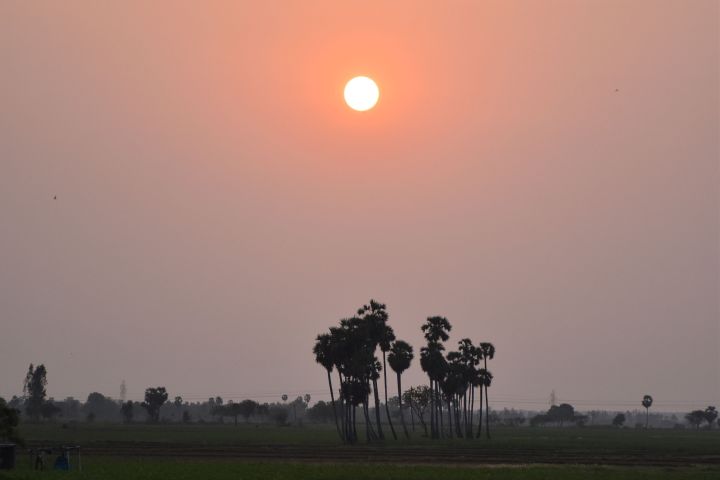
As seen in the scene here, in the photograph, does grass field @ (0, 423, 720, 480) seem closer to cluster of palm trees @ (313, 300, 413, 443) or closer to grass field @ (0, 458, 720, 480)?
grass field @ (0, 458, 720, 480)

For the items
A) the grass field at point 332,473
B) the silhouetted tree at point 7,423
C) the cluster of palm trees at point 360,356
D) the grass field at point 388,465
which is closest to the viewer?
the grass field at point 332,473

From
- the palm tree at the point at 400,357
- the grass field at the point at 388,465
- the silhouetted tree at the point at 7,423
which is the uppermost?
the palm tree at the point at 400,357

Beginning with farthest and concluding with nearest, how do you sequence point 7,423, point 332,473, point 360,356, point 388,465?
point 360,356 < point 7,423 < point 388,465 < point 332,473

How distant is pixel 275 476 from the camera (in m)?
48.0

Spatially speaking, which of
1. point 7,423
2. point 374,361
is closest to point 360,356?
point 374,361

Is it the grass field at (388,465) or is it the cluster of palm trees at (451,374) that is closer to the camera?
the grass field at (388,465)

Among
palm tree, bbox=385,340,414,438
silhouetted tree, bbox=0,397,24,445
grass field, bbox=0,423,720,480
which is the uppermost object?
palm tree, bbox=385,340,414,438

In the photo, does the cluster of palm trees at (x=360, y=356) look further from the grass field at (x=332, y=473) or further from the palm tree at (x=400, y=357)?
the grass field at (x=332, y=473)

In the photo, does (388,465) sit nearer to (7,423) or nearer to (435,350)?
(7,423)

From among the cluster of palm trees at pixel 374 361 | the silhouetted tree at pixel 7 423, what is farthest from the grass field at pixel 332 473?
the cluster of palm trees at pixel 374 361

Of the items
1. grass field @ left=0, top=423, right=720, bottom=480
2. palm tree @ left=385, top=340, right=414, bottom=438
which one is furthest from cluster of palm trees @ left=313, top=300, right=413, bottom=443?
grass field @ left=0, top=423, right=720, bottom=480

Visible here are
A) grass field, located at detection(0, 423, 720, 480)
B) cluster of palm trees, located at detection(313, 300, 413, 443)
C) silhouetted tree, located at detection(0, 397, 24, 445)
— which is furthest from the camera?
cluster of palm trees, located at detection(313, 300, 413, 443)

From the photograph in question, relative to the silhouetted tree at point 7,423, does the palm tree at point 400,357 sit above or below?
above

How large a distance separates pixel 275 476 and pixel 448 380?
101217mm
